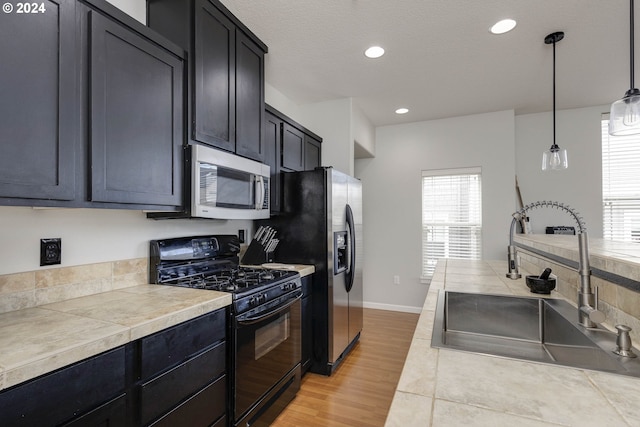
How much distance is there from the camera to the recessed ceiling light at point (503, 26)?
2221mm

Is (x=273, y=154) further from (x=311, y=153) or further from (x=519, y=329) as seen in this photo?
(x=519, y=329)

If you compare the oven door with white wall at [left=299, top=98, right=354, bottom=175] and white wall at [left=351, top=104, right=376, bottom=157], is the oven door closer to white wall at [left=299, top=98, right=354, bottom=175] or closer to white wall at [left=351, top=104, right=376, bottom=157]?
white wall at [left=299, top=98, right=354, bottom=175]

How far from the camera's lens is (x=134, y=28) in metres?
1.53

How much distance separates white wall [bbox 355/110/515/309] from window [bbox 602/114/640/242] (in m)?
1.14

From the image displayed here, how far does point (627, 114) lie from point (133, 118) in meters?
2.43

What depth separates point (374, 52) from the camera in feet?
8.57

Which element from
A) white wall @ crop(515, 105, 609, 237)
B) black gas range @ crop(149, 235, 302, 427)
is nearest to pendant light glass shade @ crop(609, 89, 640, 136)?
black gas range @ crop(149, 235, 302, 427)

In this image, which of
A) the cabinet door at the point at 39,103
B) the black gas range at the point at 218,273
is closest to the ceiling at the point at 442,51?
the cabinet door at the point at 39,103

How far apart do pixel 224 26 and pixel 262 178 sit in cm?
104

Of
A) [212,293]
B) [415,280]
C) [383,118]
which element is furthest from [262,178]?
[415,280]

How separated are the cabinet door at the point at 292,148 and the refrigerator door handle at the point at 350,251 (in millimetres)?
686

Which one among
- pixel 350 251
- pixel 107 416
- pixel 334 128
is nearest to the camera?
pixel 107 416

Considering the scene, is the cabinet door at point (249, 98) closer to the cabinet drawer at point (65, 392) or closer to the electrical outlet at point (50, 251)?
the electrical outlet at point (50, 251)

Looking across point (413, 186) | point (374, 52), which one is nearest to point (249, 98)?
point (374, 52)
